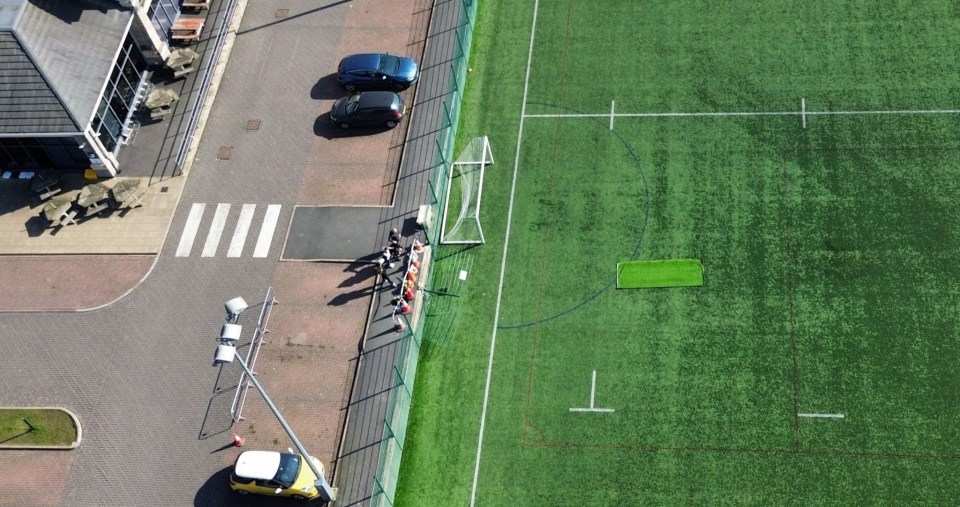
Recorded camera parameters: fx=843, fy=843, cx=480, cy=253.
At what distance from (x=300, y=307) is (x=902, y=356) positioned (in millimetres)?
21424

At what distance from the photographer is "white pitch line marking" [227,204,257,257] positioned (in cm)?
3400

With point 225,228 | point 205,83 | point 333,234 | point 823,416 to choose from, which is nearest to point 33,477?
point 225,228

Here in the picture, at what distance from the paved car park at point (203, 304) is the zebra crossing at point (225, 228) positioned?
94mm

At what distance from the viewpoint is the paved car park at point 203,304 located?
2955cm

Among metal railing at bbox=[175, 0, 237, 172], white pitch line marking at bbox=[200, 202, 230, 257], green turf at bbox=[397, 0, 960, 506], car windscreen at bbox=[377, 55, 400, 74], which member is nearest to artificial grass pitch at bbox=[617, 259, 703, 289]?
green turf at bbox=[397, 0, 960, 506]

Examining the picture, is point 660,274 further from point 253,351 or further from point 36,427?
point 36,427

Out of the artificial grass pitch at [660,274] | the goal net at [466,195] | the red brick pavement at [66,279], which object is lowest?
the red brick pavement at [66,279]

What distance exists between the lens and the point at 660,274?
31062 millimetres

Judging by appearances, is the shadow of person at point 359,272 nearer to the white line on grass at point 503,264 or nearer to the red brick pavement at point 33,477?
the white line on grass at point 503,264

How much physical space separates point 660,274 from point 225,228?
17.6m

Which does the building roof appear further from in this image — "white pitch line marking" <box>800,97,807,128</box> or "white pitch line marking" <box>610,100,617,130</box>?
"white pitch line marking" <box>800,97,807,128</box>

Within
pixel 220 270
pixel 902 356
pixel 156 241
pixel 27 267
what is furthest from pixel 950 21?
pixel 27 267

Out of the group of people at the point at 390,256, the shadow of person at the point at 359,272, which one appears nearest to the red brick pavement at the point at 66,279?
the shadow of person at the point at 359,272

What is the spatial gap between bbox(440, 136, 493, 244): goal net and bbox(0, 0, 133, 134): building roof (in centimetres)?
1512
